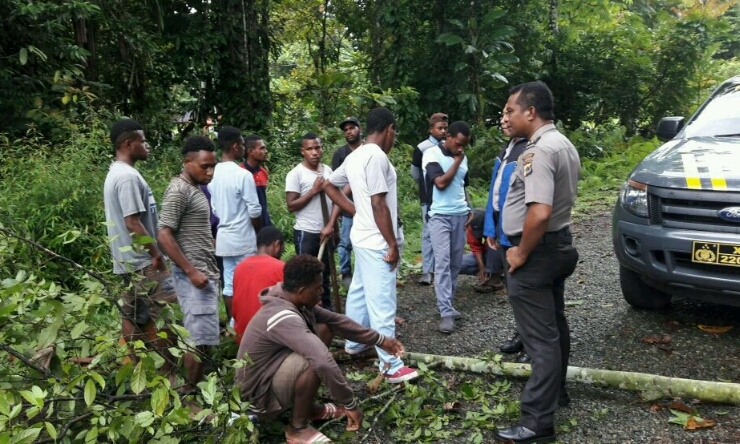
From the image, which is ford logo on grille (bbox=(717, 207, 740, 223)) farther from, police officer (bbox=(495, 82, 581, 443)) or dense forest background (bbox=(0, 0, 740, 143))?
dense forest background (bbox=(0, 0, 740, 143))

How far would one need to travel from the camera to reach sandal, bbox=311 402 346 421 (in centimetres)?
394

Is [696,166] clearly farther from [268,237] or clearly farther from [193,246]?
[193,246]

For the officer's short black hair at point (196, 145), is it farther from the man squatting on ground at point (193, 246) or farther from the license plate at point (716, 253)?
the license plate at point (716, 253)

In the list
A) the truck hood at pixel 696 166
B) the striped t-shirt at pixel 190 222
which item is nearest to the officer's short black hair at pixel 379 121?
the striped t-shirt at pixel 190 222

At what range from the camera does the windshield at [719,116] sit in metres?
5.30

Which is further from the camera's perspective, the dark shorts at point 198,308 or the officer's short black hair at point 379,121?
the officer's short black hair at point 379,121

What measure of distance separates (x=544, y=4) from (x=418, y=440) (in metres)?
15.9

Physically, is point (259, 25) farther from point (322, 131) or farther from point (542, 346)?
point (542, 346)

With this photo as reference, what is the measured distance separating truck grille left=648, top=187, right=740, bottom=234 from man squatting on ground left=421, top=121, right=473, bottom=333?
5.65 feet

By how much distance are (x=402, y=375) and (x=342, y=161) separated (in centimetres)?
292

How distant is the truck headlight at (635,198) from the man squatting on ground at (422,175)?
6.21 feet

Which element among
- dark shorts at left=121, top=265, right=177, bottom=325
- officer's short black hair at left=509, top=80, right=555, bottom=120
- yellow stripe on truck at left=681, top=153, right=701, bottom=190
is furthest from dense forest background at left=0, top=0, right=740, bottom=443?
yellow stripe on truck at left=681, top=153, right=701, bottom=190

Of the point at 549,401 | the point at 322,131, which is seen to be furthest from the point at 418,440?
the point at 322,131

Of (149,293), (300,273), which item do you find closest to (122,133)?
(149,293)
